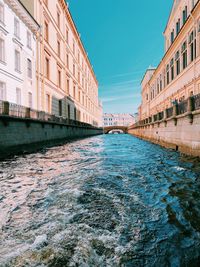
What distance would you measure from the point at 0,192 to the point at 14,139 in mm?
7106

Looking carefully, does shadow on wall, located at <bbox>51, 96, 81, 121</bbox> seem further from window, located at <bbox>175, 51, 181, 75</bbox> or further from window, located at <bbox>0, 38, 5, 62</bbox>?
window, located at <bbox>175, 51, 181, 75</bbox>

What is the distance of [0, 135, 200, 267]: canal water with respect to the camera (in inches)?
88.3

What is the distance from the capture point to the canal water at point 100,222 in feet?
7.36

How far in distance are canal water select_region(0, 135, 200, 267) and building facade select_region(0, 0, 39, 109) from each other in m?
11.2

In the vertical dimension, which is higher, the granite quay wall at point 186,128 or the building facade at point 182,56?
the building facade at point 182,56

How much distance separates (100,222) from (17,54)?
54.6 ft

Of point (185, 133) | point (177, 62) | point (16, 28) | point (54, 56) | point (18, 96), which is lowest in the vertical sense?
point (185, 133)

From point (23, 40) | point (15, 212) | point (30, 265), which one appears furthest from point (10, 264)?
point (23, 40)

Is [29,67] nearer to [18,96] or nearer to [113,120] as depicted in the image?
[18,96]

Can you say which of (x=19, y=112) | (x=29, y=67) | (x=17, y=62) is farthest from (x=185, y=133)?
(x=29, y=67)

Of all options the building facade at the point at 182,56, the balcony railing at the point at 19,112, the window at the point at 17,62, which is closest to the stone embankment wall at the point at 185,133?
the building facade at the point at 182,56

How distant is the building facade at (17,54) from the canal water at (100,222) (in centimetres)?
1119

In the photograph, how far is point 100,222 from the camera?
3.06 meters

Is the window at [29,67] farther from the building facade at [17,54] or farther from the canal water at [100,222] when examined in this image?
the canal water at [100,222]
